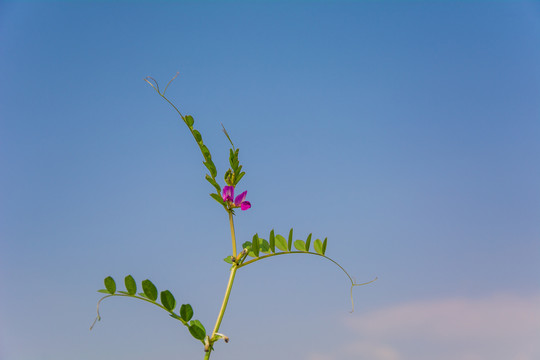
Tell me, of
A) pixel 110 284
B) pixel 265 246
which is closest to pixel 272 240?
pixel 265 246

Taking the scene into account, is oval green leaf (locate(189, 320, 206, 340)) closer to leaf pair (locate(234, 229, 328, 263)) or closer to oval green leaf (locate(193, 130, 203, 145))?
leaf pair (locate(234, 229, 328, 263))

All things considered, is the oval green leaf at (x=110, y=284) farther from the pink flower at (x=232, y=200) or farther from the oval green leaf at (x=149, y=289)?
the pink flower at (x=232, y=200)

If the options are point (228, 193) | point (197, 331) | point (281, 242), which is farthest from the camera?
Answer: point (281, 242)

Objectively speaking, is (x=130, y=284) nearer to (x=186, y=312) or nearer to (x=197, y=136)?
(x=186, y=312)

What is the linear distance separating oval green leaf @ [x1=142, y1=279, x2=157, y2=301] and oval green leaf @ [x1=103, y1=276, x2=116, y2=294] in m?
0.07

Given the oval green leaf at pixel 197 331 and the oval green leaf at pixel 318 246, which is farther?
the oval green leaf at pixel 318 246

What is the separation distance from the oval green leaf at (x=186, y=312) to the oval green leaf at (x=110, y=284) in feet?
0.52

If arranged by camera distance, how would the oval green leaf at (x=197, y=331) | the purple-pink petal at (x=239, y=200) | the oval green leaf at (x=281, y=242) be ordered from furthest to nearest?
the oval green leaf at (x=281, y=242) → the purple-pink petal at (x=239, y=200) → the oval green leaf at (x=197, y=331)

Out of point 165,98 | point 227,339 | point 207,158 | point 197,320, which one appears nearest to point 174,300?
point 197,320

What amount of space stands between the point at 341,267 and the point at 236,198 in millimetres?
340

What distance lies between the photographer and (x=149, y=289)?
924 millimetres

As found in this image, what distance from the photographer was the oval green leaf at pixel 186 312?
0.91 meters

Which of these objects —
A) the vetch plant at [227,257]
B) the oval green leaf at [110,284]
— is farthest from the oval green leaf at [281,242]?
the oval green leaf at [110,284]

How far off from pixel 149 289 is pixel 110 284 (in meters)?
0.09
